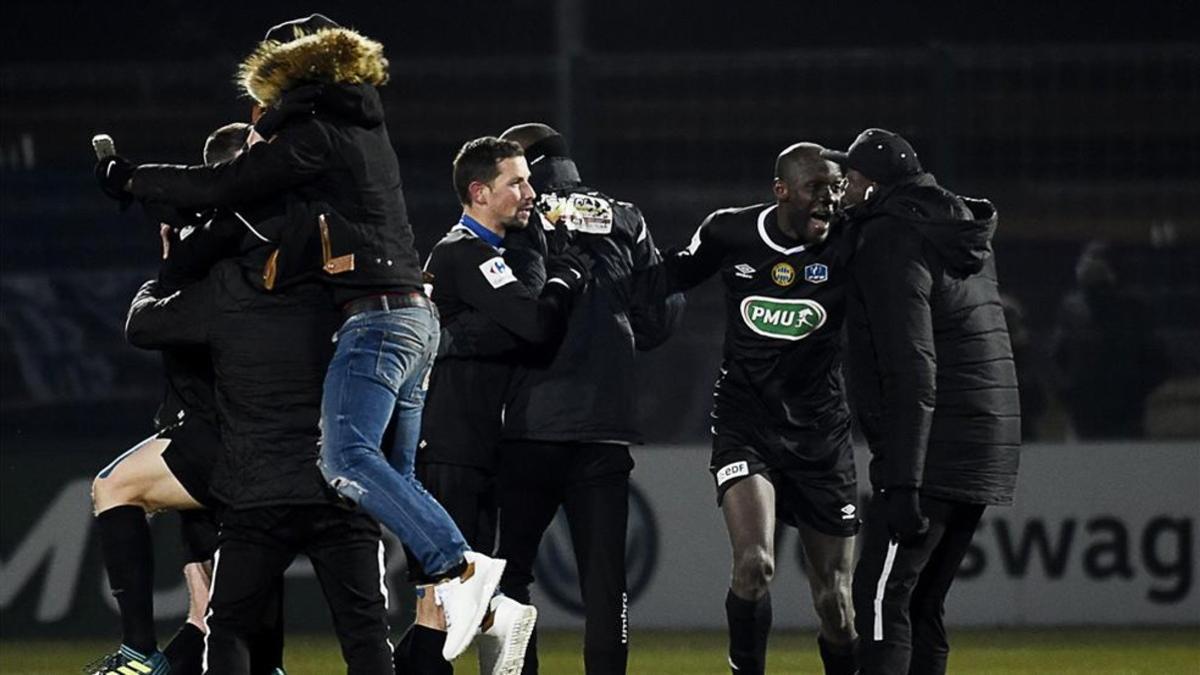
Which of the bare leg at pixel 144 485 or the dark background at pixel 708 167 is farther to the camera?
Answer: the dark background at pixel 708 167

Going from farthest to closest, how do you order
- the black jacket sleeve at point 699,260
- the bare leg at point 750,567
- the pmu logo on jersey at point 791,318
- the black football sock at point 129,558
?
the black jacket sleeve at point 699,260, the pmu logo on jersey at point 791,318, the bare leg at point 750,567, the black football sock at point 129,558

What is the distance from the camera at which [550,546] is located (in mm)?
12578

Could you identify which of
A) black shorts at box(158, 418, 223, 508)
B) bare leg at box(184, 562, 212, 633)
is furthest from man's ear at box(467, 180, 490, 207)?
bare leg at box(184, 562, 212, 633)

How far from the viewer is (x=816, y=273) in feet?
27.4

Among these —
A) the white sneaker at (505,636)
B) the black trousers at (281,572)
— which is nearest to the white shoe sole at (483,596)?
the white sneaker at (505,636)

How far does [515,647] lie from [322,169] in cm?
165

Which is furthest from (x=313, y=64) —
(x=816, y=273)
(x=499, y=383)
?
(x=816, y=273)

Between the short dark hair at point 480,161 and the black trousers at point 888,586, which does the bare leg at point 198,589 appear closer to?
the short dark hair at point 480,161

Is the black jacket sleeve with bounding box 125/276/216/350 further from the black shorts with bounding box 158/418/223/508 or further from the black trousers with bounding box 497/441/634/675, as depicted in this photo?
the black trousers with bounding box 497/441/634/675

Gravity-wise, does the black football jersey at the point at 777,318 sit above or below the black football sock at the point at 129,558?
above

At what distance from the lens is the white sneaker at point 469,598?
699 centimetres

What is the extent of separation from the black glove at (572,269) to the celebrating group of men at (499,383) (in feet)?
0.05

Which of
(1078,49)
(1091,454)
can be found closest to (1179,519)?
(1091,454)

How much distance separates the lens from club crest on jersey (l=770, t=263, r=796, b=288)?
8336 millimetres
